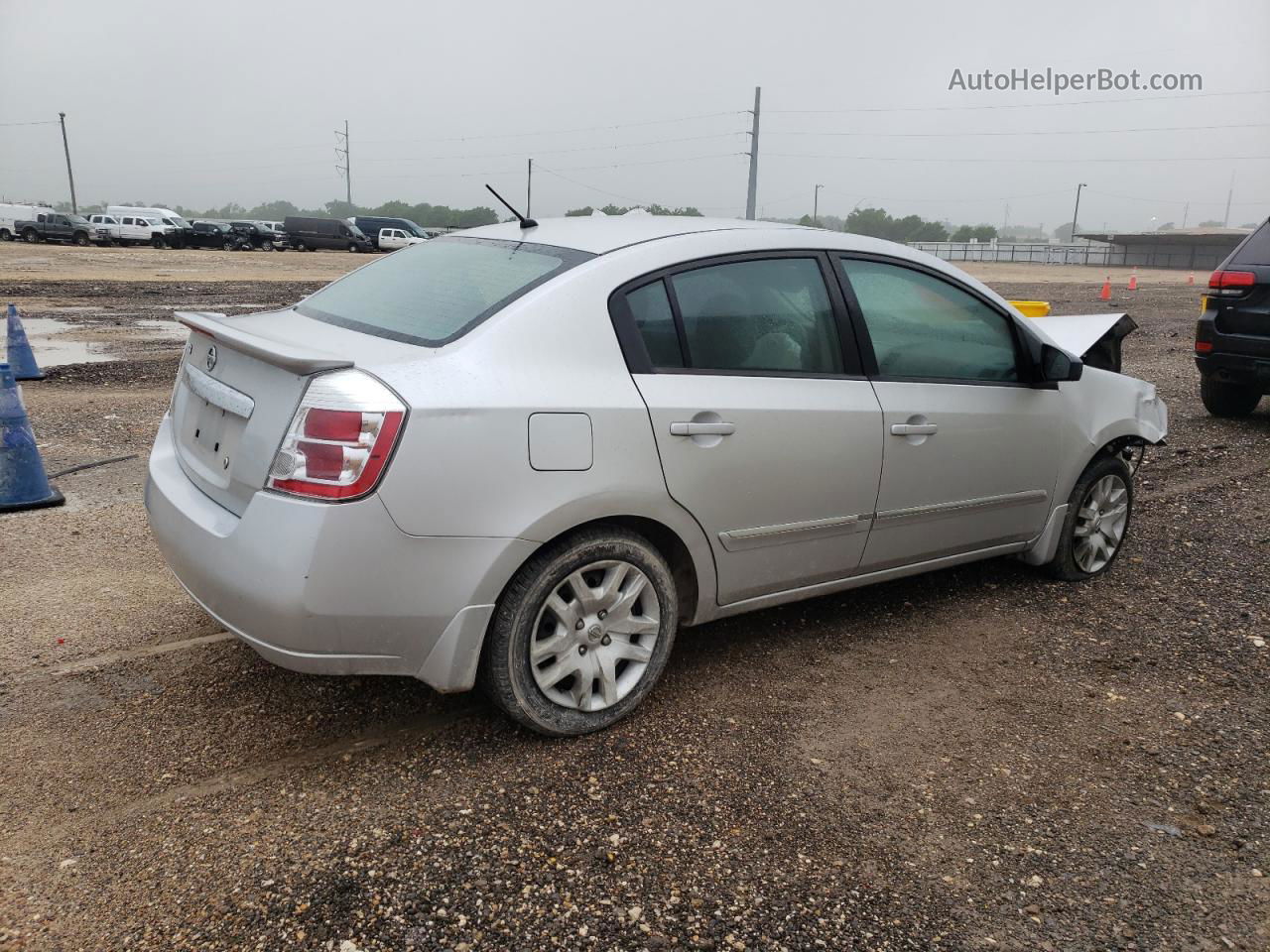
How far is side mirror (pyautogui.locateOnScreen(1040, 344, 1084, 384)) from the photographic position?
4324 millimetres

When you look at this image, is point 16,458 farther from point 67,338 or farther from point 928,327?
point 67,338

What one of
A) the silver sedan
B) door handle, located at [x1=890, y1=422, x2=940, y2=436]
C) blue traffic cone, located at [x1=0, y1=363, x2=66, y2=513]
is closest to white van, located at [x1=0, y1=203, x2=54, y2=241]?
blue traffic cone, located at [x1=0, y1=363, x2=66, y2=513]

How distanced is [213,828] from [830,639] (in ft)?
8.07

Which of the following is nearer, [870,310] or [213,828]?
[213,828]

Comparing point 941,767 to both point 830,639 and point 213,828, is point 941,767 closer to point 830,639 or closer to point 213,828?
point 830,639

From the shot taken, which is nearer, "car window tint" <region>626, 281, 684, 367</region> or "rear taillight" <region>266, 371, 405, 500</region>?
"rear taillight" <region>266, 371, 405, 500</region>

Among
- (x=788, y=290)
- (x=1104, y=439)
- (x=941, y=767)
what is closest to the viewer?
(x=941, y=767)

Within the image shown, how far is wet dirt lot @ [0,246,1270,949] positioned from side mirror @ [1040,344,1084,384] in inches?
42.1

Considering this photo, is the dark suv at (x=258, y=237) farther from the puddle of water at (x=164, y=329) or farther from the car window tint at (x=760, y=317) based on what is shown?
the car window tint at (x=760, y=317)

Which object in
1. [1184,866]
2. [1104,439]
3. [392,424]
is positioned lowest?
[1184,866]

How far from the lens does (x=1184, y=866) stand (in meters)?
2.81

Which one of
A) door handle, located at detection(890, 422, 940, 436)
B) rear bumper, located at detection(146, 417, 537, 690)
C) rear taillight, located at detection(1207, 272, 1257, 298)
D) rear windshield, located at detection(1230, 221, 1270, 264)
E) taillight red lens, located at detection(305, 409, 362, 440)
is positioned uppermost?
rear windshield, located at detection(1230, 221, 1270, 264)

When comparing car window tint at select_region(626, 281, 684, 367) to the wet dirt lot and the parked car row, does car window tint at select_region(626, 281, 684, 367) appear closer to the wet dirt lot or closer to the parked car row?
the wet dirt lot

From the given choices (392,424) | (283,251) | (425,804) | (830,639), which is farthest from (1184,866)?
(283,251)
